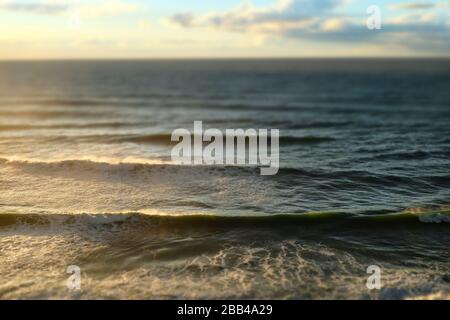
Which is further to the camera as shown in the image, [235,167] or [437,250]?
[235,167]

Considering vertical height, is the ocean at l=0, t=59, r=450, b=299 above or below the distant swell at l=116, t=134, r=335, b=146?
below

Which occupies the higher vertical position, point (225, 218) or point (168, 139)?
point (168, 139)

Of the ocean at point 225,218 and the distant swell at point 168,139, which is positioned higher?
the distant swell at point 168,139

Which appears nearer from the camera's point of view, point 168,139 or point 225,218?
point 225,218

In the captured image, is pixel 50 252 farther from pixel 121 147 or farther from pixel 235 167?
pixel 121 147

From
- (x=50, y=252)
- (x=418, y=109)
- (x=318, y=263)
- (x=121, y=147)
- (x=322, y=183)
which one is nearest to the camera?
(x=318, y=263)

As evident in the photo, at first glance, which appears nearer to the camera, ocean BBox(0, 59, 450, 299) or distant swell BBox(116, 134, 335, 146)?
ocean BBox(0, 59, 450, 299)

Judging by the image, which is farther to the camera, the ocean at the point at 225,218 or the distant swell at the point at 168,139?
the distant swell at the point at 168,139

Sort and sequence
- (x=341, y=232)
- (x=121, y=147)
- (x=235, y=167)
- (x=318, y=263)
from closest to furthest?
1. (x=318, y=263)
2. (x=341, y=232)
3. (x=235, y=167)
4. (x=121, y=147)

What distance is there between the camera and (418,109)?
40.9 metres

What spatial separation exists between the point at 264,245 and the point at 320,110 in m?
30.5

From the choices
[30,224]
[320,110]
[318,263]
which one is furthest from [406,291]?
[320,110]

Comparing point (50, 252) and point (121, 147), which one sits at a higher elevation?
point (121, 147)

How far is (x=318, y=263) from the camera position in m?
11.0
